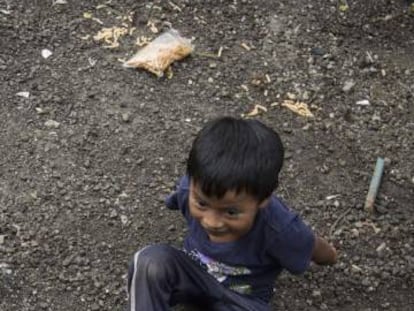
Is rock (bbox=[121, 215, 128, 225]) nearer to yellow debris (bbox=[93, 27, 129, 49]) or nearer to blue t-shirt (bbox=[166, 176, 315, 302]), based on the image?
blue t-shirt (bbox=[166, 176, 315, 302])

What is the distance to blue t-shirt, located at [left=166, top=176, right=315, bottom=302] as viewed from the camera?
2297 mm

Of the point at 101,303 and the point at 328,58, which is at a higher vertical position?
the point at 328,58

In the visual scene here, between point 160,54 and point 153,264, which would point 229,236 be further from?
point 160,54

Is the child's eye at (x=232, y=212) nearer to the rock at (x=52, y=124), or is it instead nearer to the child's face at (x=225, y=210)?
the child's face at (x=225, y=210)

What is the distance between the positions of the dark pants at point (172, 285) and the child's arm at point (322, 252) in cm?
23

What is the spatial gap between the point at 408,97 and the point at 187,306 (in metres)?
1.53

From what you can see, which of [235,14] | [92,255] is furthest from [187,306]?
[235,14]

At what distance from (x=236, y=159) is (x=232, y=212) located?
0.15 meters

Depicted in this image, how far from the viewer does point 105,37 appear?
3715 mm

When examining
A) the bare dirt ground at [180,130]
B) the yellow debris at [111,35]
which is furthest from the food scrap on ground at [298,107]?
the yellow debris at [111,35]

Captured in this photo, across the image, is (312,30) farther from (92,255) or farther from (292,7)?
(92,255)

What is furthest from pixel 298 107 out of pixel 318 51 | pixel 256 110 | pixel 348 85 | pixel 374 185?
pixel 374 185

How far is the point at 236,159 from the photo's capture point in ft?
6.88

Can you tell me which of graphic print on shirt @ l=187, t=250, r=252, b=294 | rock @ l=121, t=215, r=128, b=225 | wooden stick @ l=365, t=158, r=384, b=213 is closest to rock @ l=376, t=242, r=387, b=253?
wooden stick @ l=365, t=158, r=384, b=213
